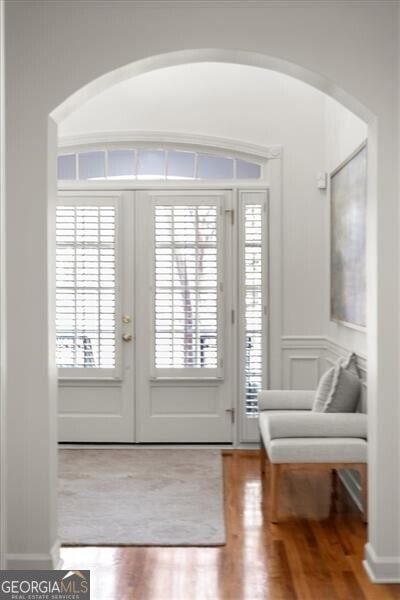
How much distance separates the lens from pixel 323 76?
150 inches

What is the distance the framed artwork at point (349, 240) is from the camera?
203 inches

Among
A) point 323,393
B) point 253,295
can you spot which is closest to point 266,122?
point 253,295

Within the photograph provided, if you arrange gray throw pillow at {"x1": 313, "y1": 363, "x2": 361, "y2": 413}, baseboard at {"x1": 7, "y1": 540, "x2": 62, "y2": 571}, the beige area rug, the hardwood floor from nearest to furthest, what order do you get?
the hardwood floor → baseboard at {"x1": 7, "y1": 540, "x2": 62, "y2": 571} → the beige area rug → gray throw pillow at {"x1": 313, "y1": 363, "x2": 361, "y2": 413}

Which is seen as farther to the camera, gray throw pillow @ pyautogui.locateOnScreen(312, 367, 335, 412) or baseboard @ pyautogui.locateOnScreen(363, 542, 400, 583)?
gray throw pillow @ pyautogui.locateOnScreen(312, 367, 335, 412)

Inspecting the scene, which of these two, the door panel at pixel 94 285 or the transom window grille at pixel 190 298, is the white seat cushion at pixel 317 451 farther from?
the door panel at pixel 94 285

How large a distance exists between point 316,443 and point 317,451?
0.16 ft

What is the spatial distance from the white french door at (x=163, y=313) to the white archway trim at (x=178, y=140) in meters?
0.36

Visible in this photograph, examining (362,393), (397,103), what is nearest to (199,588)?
(362,393)

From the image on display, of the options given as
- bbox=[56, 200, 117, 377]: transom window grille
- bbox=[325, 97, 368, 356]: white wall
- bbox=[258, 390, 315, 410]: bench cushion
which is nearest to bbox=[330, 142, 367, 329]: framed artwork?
bbox=[325, 97, 368, 356]: white wall

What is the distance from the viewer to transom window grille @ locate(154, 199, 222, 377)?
6.91m

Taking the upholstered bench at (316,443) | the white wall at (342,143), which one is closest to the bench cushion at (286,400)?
the white wall at (342,143)

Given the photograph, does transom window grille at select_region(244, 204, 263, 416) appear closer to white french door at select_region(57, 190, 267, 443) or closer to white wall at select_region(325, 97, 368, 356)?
white french door at select_region(57, 190, 267, 443)

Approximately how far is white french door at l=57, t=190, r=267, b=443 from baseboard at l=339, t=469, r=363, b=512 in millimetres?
1347

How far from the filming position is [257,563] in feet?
13.2
